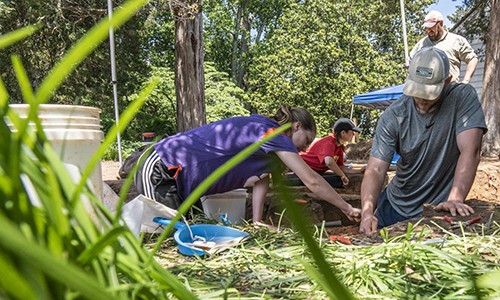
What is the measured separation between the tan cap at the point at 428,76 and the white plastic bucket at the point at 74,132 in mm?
2808

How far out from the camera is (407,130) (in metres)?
3.93

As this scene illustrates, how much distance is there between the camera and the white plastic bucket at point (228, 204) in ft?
12.0

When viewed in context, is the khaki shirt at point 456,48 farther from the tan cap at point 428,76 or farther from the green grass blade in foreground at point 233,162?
the green grass blade in foreground at point 233,162

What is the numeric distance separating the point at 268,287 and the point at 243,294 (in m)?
0.15

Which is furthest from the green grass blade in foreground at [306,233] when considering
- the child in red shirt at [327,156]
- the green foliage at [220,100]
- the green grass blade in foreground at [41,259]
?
the green foliage at [220,100]

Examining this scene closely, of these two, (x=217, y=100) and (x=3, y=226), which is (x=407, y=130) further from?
(x=217, y=100)

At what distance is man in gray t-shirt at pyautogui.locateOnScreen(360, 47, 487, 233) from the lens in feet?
11.6

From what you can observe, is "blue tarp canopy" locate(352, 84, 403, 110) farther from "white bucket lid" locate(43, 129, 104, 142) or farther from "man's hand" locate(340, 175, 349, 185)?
"white bucket lid" locate(43, 129, 104, 142)

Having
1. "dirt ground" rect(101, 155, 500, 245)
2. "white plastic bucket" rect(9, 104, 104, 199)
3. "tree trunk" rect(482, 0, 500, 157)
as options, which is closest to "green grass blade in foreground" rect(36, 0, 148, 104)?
"white plastic bucket" rect(9, 104, 104, 199)

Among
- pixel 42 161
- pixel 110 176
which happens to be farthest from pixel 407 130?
pixel 110 176

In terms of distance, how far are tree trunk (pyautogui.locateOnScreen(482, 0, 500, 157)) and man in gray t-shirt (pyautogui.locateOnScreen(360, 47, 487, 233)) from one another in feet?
20.5

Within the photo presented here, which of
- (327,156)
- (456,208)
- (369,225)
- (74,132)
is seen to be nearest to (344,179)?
(327,156)

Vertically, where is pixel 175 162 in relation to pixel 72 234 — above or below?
below

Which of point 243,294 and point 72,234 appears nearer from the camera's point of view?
point 72,234
